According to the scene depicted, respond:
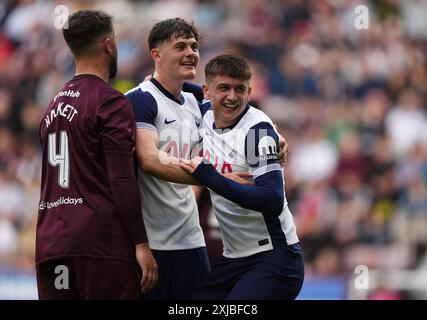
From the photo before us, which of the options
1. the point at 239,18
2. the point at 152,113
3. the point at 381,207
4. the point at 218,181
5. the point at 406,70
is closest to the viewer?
the point at 218,181

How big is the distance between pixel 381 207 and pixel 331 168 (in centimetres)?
84

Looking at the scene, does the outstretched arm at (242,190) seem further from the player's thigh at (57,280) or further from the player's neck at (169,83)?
the player's thigh at (57,280)

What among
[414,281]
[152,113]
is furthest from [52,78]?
[152,113]

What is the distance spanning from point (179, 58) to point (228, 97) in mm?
477

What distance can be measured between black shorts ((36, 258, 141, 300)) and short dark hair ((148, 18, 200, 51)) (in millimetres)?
1460

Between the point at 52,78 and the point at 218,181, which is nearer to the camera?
the point at 218,181

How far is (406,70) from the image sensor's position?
1274 cm

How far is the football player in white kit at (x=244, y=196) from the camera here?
510 centimetres

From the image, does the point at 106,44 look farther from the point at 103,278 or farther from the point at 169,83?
the point at 103,278

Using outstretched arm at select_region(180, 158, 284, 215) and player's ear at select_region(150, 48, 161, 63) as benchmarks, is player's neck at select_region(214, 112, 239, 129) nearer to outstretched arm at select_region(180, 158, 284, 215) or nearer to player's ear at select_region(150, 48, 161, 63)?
outstretched arm at select_region(180, 158, 284, 215)

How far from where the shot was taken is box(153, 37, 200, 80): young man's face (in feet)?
18.6

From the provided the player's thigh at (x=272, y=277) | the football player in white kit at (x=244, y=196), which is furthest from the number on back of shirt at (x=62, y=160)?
the player's thigh at (x=272, y=277)
